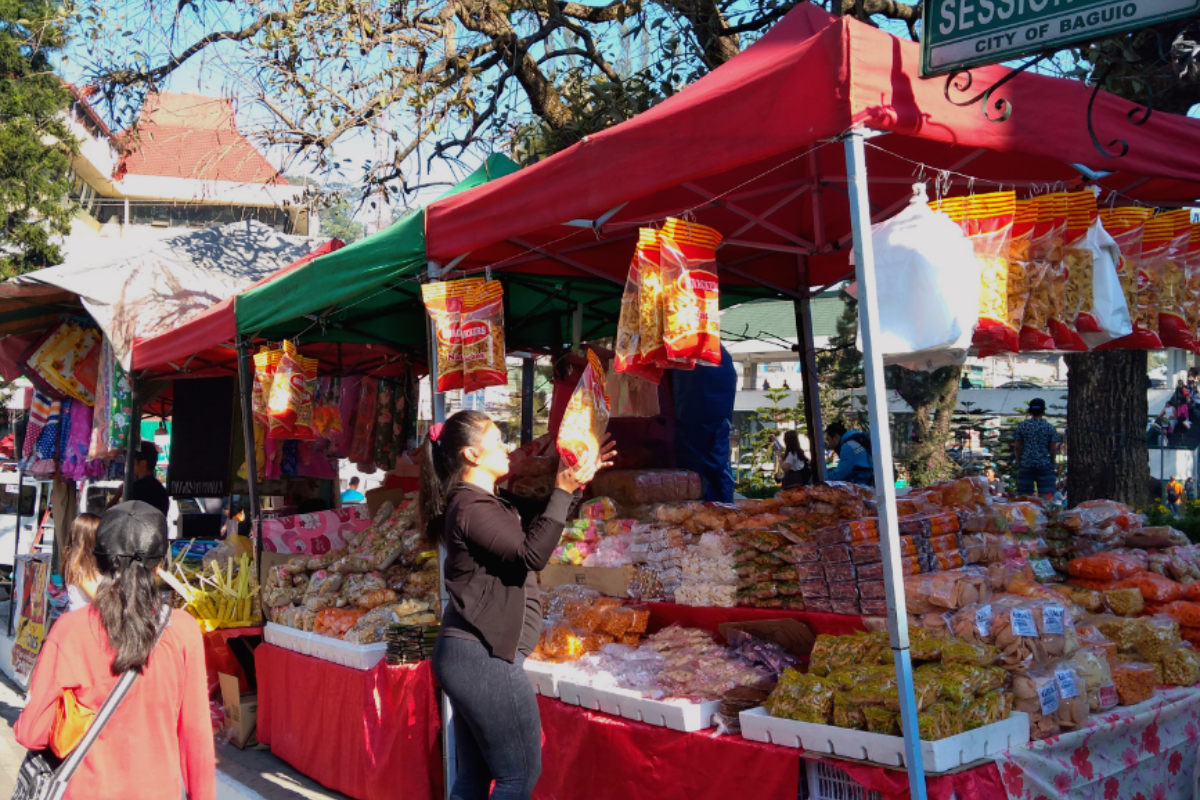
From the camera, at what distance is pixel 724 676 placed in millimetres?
3277

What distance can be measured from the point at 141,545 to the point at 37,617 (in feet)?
19.1

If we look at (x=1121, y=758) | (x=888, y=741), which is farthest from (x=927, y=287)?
(x=1121, y=758)

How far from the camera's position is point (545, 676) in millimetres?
3730

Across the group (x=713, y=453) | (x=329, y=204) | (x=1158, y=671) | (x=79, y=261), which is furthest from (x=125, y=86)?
(x=1158, y=671)

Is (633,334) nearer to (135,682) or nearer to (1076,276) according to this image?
(1076,276)

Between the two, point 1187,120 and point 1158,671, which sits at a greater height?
point 1187,120

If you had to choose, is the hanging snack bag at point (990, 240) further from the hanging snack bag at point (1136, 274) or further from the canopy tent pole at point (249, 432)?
the canopy tent pole at point (249, 432)

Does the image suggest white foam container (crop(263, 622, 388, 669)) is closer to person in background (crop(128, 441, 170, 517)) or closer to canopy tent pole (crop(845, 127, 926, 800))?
person in background (crop(128, 441, 170, 517))

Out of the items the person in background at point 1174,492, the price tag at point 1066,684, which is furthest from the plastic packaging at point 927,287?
the person in background at point 1174,492

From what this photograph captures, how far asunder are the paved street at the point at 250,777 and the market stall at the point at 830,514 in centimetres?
20

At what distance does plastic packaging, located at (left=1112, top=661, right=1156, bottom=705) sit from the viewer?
120 inches

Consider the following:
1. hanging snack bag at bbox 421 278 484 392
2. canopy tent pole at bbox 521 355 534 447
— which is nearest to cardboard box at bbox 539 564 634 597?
hanging snack bag at bbox 421 278 484 392

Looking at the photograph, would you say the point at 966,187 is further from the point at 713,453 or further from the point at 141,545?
the point at 141,545

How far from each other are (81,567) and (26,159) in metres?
18.4
